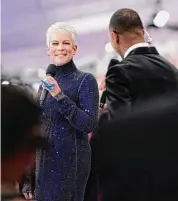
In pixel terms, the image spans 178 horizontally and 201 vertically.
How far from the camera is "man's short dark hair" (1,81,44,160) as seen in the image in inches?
36.9

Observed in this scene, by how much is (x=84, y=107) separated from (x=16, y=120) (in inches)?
45.2

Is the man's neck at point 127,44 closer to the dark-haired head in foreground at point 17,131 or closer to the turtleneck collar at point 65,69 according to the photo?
the turtleneck collar at point 65,69

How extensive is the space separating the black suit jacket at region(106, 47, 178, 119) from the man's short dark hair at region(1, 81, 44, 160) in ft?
1.89

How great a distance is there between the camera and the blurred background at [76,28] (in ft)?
11.6

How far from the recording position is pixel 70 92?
6.88 ft

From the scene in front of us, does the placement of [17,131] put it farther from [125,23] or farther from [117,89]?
[125,23]

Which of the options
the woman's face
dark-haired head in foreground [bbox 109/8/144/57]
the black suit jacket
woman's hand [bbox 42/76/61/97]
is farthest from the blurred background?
the black suit jacket

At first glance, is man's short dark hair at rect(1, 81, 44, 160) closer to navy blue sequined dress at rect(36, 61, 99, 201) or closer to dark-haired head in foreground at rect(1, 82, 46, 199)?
dark-haired head in foreground at rect(1, 82, 46, 199)

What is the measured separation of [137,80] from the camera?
1.61 m

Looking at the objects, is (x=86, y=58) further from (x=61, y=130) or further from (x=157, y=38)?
(x=61, y=130)

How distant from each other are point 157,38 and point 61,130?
1.64 m

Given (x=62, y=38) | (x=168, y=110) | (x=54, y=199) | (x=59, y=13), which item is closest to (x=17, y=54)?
(x=59, y=13)

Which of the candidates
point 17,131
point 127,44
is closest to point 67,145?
point 127,44

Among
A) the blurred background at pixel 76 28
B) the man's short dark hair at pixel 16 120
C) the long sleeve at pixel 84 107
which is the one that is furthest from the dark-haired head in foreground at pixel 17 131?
the blurred background at pixel 76 28
